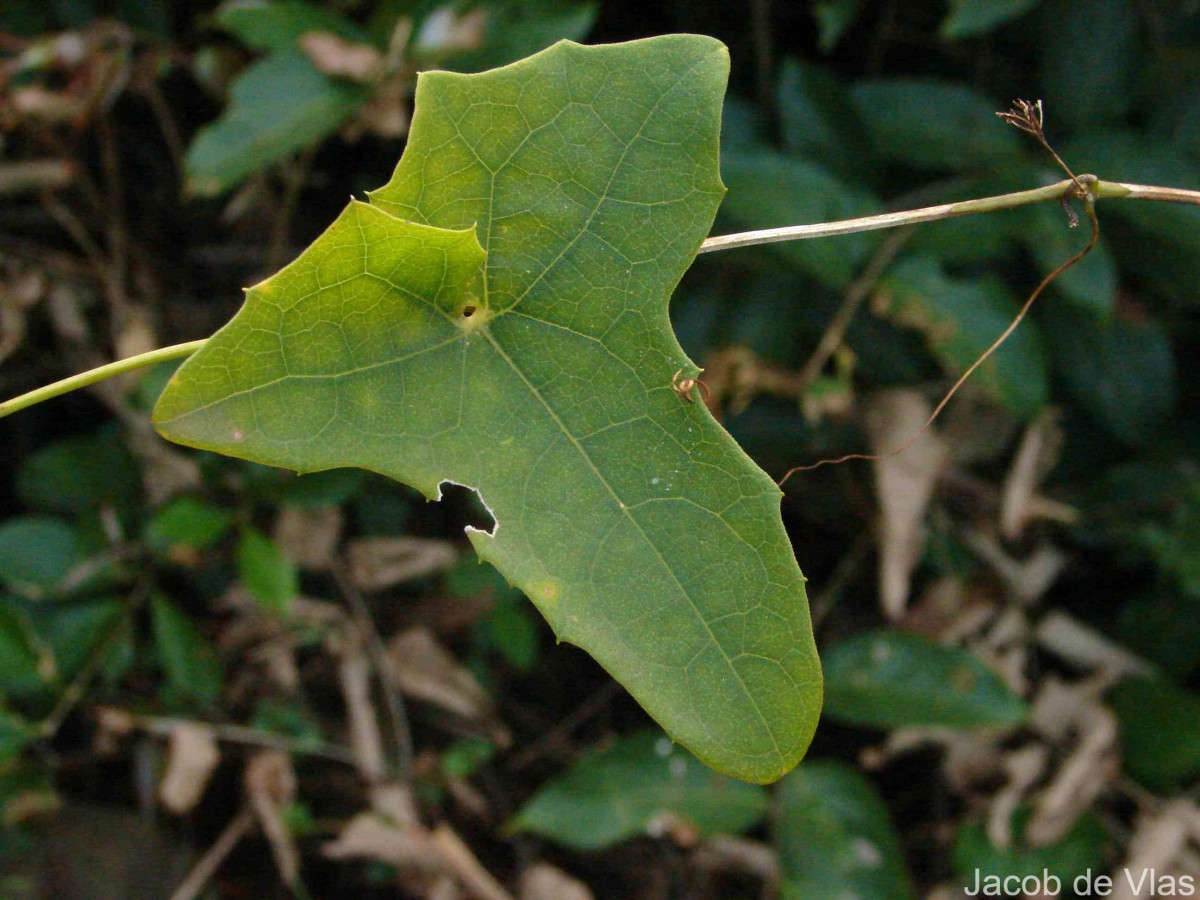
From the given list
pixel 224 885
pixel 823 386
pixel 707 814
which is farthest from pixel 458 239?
pixel 224 885

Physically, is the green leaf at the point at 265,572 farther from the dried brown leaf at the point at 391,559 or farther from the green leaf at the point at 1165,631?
the green leaf at the point at 1165,631

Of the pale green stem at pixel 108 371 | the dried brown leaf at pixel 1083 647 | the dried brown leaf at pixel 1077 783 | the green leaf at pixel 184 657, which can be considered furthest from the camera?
the dried brown leaf at pixel 1083 647

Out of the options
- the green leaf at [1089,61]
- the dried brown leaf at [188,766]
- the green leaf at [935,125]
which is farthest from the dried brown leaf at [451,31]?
the dried brown leaf at [188,766]

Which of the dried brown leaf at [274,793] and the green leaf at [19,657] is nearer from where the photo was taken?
the green leaf at [19,657]

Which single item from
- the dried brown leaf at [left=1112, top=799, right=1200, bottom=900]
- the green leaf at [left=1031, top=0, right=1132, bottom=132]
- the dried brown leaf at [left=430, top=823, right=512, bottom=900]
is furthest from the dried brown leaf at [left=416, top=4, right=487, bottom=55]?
the dried brown leaf at [left=1112, top=799, right=1200, bottom=900]

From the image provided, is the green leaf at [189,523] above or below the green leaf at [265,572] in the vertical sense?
above

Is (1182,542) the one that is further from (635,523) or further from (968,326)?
(635,523)

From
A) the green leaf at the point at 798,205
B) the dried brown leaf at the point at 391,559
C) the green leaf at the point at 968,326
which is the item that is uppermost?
the green leaf at the point at 798,205

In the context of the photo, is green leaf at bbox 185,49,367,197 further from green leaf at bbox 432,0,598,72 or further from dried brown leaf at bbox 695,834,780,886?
dried brown leaf at bbox 695,834,780,886

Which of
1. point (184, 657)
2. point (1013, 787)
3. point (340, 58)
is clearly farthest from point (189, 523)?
point (1013, 787)

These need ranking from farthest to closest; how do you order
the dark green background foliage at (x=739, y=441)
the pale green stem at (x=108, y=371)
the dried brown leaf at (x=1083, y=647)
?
the dried brown leaf at (x=1083, y=647) < the dark green background foliage at (x=739, y=441) < the pale green stem at (x=108, y=371)
